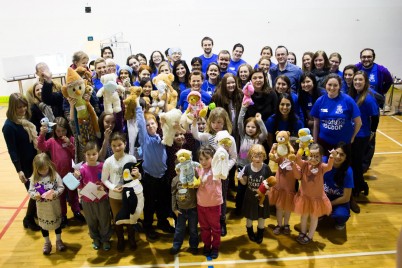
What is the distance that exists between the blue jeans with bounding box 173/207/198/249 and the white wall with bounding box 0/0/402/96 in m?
7.04

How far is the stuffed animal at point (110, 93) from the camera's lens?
12.0ft

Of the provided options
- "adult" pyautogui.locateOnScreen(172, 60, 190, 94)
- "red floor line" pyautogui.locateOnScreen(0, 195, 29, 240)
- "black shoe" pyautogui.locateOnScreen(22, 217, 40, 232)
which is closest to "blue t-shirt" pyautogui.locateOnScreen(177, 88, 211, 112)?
"adult" pyautogui.locateOnScreen(172, 60, 190, 94)

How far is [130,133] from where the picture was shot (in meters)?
3.72

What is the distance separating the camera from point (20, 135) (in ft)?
12.3

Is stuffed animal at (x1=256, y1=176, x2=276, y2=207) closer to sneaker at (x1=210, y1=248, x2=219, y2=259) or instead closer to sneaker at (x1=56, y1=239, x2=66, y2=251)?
sneaker at (x1=210, y1=248, x2=219, y2=259)

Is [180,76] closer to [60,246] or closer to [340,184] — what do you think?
[340,184]

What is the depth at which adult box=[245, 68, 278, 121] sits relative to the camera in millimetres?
4164

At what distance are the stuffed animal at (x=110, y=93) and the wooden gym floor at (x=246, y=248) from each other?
1.44 meters

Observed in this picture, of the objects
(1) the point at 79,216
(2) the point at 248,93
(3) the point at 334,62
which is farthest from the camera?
(3) the point at 334,62

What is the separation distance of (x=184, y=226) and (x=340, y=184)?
1.80 metres

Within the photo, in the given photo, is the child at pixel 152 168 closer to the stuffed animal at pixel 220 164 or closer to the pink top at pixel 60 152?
the stuffed animal at pixel 220 164

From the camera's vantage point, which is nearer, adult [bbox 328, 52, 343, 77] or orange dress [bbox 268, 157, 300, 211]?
orange dress [bbox 268, 157, 300, 211]

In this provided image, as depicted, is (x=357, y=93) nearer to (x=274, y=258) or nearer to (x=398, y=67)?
(x=274, y=258)

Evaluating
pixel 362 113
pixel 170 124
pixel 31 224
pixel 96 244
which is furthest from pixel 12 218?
pixel 362 113
